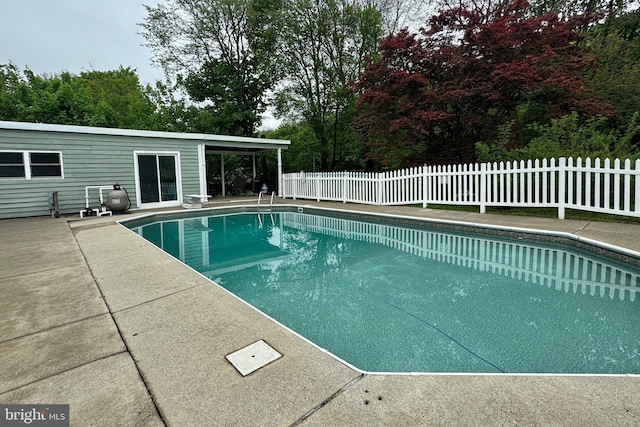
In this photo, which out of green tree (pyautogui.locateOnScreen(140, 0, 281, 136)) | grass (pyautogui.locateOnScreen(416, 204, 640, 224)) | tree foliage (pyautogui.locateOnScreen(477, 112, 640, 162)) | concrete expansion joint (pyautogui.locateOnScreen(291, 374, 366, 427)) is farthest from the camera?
green tree (pyautogui.locateOnScreen(140, 0, 281, 136))

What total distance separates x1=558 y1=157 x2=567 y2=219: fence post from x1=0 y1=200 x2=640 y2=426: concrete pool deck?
5.53 meters

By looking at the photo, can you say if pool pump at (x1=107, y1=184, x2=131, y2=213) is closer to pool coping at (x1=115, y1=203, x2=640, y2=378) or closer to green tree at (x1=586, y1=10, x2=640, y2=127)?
pool coping at (x1=115, y1=203, x2=640, y2=378)

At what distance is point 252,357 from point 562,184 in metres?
6.71

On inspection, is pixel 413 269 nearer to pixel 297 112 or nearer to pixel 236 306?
pixel 236 306

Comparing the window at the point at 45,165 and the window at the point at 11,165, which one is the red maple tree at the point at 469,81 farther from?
the window at the point at 11,165

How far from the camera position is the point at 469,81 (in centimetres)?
841

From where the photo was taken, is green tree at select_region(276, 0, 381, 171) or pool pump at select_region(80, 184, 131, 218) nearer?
pool pump at select_region(80, 184, 131, 218)

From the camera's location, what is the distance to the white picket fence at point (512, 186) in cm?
538

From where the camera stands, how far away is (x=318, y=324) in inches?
106

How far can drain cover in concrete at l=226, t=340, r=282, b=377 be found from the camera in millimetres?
1660

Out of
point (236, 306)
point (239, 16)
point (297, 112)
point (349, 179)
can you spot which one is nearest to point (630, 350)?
point (236, 306)

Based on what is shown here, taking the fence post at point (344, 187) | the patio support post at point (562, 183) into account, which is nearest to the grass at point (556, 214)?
the patio support post at point (562, 183)

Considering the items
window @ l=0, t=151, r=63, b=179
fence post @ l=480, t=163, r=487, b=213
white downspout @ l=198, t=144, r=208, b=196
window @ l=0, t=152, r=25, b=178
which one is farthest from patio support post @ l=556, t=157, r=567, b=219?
window @ l=0, t=152, r=25, b=178

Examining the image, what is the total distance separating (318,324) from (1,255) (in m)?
4.54
